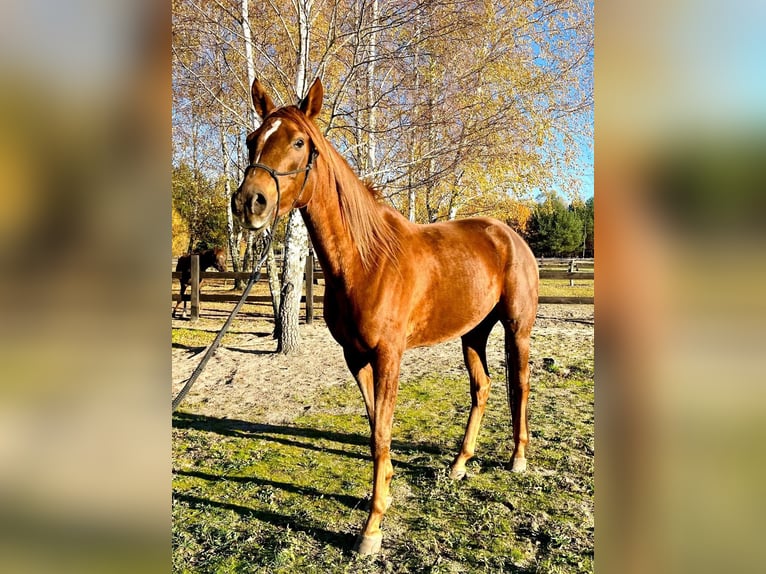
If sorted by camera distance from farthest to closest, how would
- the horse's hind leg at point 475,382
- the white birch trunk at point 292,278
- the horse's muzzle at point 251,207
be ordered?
the white birch trunk at point 292,278, the horse's hind leg at point 475,382, the horse's muzzle at point 251,207

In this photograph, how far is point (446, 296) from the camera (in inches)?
107

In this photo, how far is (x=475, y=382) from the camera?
3.25m

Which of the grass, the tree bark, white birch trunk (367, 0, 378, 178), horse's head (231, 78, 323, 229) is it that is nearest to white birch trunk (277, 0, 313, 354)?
the tree bark

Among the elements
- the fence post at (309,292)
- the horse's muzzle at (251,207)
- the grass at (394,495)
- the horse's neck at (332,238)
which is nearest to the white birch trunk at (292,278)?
Result: the fence post at (309,292)

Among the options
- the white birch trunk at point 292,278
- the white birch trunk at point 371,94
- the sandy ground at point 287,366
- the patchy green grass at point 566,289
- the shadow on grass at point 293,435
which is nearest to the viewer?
the shadow on grass at point 293,435

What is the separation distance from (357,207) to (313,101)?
22.1 inches

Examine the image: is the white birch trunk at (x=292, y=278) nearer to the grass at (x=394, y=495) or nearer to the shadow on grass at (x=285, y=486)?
the grass at (x=394, y=495)

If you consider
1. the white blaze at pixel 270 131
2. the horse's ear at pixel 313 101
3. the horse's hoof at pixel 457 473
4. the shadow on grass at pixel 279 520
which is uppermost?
the horse's ear at pixel 313 101

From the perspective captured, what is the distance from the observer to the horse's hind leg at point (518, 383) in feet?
10.00

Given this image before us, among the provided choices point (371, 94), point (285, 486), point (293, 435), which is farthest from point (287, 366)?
point (371, 94)
